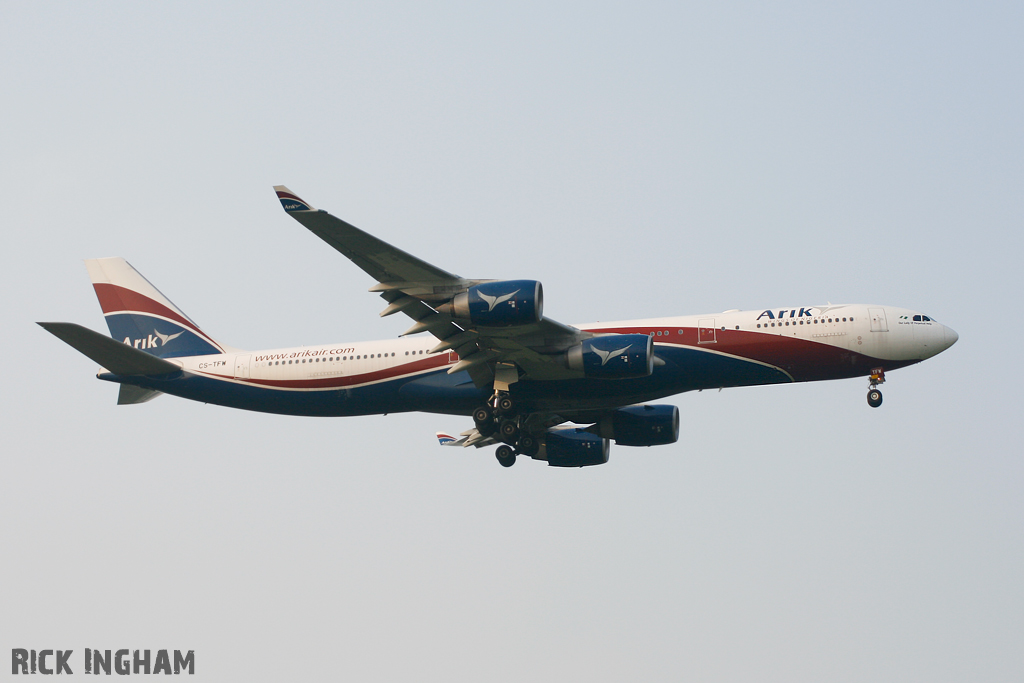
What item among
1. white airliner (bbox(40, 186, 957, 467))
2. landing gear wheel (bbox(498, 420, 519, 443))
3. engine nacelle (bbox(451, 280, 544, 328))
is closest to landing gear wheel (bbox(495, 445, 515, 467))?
white airliner (bbox(40, 186, 957, 467))

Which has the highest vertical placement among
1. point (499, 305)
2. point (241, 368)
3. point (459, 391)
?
point (499, 305)

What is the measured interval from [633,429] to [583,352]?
7795mm

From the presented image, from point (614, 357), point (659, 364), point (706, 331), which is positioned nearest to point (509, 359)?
point (614, 357)

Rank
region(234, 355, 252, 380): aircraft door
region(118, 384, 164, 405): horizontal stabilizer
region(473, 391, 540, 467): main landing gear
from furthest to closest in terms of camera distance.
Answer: region(118, 384, 164, 405): horizontal stabilizer
region(234, 355, 252, 380): aircraft door
region(473, 391, 540, 467): main landing gear

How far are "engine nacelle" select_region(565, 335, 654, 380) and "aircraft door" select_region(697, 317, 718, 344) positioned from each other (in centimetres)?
198

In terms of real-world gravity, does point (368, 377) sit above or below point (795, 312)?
below

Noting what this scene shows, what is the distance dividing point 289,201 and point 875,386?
66.9ft

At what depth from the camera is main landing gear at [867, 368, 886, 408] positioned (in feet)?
123

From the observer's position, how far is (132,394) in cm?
4216

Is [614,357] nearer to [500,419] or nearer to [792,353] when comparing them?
[500,419]

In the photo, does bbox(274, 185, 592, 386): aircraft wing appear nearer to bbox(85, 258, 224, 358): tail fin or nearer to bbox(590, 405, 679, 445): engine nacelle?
bbox(590, 405, 679, 445): engine nacelle

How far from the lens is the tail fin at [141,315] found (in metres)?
44.1

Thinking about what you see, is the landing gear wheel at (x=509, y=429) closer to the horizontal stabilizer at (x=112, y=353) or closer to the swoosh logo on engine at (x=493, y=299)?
the swoosh logo on engine at (x=493, y=299)

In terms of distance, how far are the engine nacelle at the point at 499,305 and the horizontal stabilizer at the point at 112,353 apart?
42.7ft
